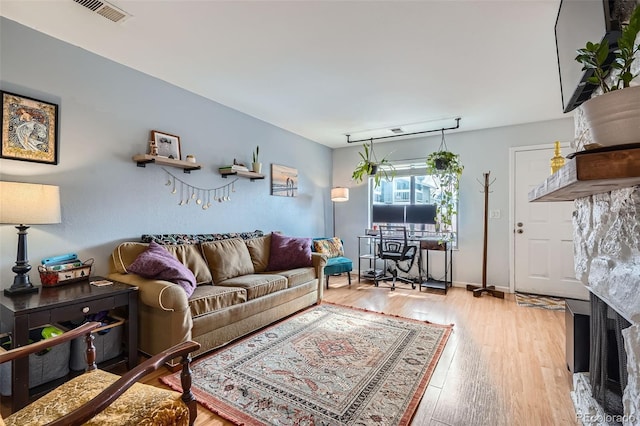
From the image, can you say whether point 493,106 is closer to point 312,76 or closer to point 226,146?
point 312,76

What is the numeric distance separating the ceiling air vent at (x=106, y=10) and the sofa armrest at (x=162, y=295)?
5.96 feet

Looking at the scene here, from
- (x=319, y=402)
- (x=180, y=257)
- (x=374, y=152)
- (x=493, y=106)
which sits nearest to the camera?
(x=319, y=402)

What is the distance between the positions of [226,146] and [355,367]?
9.14ft

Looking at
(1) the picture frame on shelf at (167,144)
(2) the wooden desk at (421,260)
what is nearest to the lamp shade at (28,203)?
(1) the picture frame on shelf at (167,144)

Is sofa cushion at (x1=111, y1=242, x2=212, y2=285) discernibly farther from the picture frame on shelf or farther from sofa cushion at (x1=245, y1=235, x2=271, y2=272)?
the picture frame on shelf

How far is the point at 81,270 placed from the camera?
2.17 meters

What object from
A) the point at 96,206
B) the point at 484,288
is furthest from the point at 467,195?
the point at 96,206

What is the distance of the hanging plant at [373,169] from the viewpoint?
15.8ft

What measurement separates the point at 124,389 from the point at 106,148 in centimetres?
223

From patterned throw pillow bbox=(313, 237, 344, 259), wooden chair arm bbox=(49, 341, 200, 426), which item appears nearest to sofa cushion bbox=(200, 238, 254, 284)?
patterned throw pillow bbox=(313, 237, 344, 259)

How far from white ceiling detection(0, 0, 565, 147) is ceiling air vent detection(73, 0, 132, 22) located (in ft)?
0.16

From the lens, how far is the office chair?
4.57m

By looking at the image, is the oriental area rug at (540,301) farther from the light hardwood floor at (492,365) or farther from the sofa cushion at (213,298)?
the sofa cushion at (213,298)

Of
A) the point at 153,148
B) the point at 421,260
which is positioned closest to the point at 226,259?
the point at 153,148
